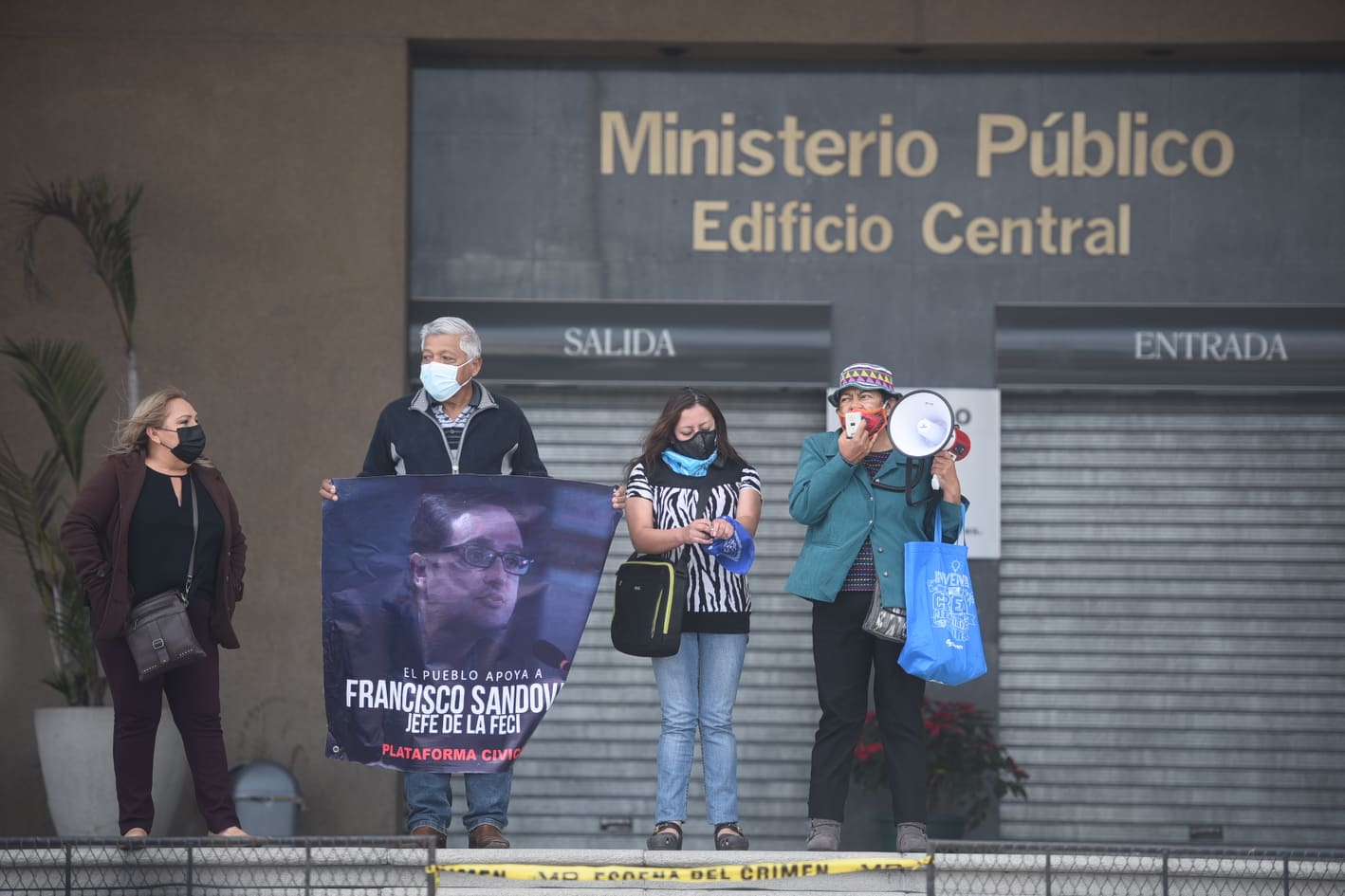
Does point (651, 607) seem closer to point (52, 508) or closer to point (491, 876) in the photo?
point (491, 876)

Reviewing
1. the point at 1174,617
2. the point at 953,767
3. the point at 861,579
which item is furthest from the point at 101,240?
the point at 1174,617

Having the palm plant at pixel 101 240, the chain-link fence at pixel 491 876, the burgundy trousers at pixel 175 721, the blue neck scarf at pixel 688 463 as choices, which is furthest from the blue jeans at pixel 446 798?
the palm plant at pixel 101 240

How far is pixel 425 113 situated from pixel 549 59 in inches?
31.6

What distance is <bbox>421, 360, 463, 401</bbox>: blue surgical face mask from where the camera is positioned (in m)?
7.04

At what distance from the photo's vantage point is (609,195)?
34.3 ft

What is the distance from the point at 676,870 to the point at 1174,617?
503 cm

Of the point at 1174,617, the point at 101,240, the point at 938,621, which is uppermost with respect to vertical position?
the point at 101,240

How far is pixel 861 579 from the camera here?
6926 millimetres

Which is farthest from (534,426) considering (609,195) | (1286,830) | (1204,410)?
(1286,830)

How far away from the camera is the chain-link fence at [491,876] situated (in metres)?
6.38

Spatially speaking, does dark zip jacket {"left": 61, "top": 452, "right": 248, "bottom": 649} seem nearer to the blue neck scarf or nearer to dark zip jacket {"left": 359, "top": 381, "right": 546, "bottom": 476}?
dark zip jacket {"left": 359, "top": 381, "right": 546, "bottom": 476}

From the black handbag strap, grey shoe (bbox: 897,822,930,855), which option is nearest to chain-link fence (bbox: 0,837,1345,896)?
grey shoe (bbox: 897,822,930,855)

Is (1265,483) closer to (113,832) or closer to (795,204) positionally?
(795,204)

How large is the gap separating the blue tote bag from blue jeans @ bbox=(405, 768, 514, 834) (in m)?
1.70
